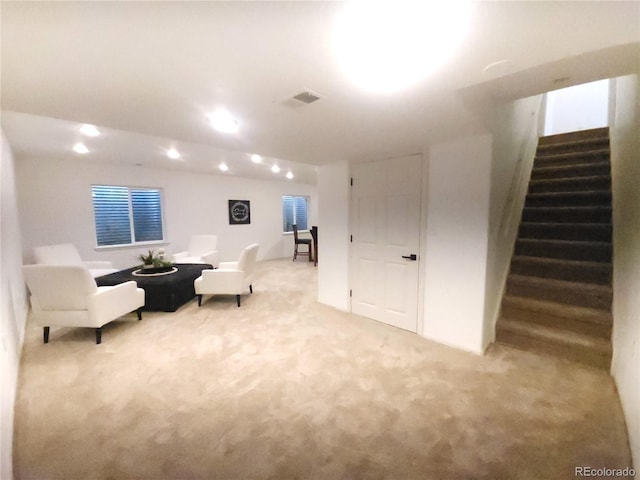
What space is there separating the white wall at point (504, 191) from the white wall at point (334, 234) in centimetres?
167

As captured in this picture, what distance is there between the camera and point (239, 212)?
7273mm

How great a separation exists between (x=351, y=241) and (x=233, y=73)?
2609 mm

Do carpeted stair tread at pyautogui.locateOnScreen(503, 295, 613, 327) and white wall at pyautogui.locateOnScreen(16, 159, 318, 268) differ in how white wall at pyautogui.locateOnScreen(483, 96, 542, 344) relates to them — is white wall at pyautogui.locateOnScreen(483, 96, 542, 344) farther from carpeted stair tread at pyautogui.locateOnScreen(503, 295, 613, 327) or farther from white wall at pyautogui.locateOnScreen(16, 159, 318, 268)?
white wall at pyautogui.locateOnScreen(16, 159, 318, 268)

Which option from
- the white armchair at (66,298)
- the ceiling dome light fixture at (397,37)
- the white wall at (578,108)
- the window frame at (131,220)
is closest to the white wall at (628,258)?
the white wall at (578,108)

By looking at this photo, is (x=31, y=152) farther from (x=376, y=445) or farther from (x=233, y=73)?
(x=376, y=445)

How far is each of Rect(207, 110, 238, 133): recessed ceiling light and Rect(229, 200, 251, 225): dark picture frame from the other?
4.94 meters

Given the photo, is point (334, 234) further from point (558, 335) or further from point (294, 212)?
point (294, 212)

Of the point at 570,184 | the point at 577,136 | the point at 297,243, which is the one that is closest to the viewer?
the point at 570,184

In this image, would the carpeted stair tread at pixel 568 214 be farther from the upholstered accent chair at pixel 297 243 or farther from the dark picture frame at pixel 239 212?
→ the dark picture frame at pixel 239 212

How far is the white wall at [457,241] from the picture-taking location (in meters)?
2.58

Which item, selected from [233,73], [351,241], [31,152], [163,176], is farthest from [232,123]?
[163,176]

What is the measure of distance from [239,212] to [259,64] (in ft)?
20.3

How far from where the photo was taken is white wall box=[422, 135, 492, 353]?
258cm

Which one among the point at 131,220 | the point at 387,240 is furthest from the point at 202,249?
the point at 387,240
